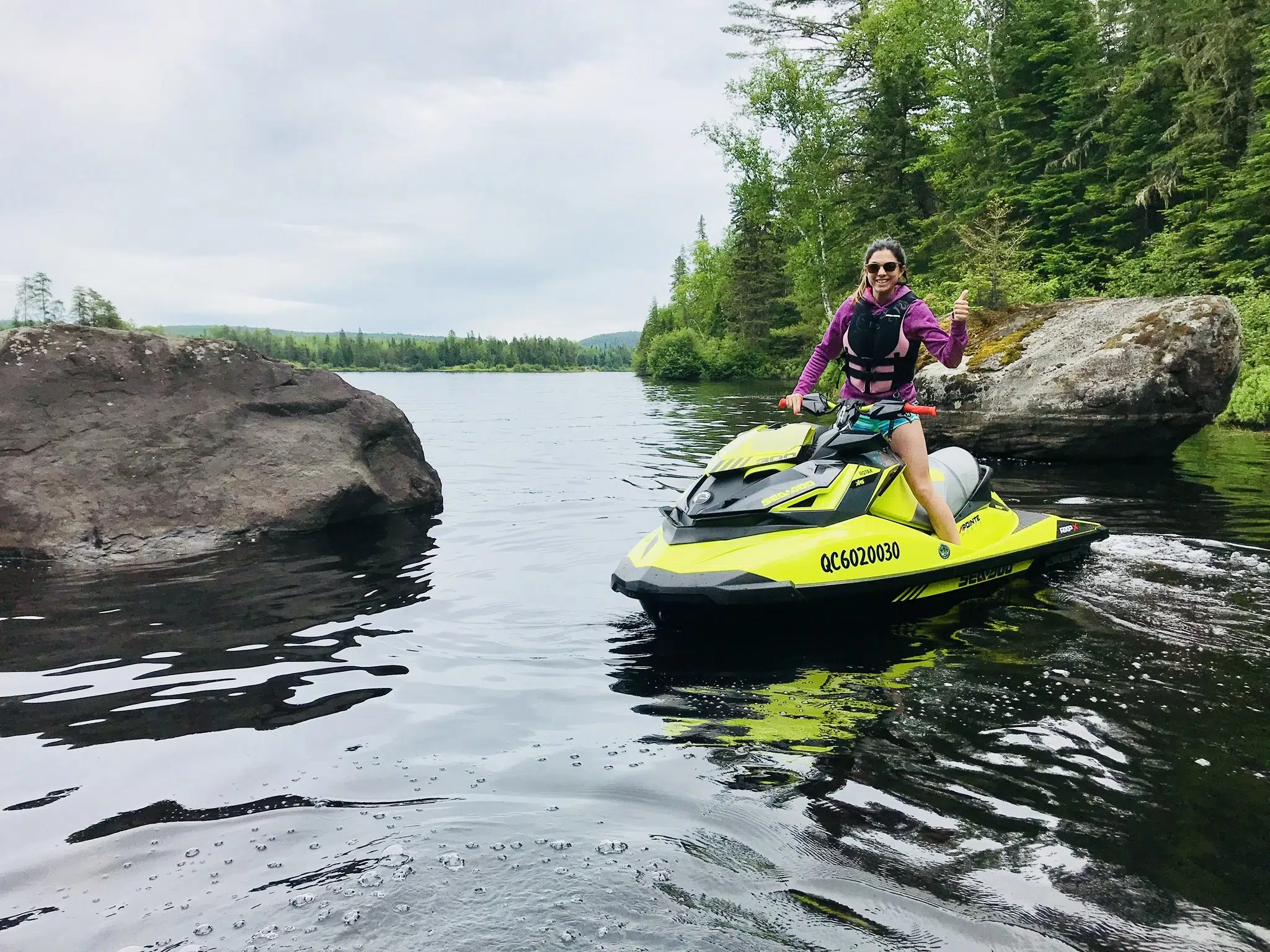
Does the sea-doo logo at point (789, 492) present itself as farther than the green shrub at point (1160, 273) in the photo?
No

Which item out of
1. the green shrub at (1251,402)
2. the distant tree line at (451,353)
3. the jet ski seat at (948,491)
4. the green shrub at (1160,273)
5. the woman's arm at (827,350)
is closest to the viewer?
the jet ski seat at (948,491)

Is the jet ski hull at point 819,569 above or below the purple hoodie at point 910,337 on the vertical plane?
below

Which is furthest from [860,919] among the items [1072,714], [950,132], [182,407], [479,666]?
[950,132]

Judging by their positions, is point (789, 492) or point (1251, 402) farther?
point (1251, 402)

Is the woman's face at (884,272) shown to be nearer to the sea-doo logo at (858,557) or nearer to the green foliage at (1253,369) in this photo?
the sea-doo logo at (858,557)

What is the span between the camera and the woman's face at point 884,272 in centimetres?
506

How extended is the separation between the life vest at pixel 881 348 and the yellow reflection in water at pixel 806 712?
6.48 ft

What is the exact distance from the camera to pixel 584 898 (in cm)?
233

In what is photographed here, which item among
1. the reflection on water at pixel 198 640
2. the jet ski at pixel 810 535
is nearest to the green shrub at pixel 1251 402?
the jet ski at pixel 810 535

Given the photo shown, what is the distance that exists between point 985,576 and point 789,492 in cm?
170

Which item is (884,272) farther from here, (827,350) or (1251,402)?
(1251,402)

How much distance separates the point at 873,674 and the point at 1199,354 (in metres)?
9.48

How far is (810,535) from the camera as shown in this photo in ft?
15.0

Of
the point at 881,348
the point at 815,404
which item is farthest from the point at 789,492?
the point at 881,348
